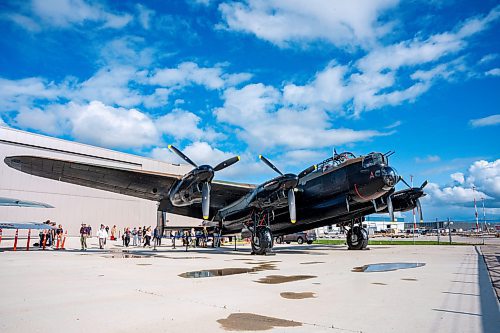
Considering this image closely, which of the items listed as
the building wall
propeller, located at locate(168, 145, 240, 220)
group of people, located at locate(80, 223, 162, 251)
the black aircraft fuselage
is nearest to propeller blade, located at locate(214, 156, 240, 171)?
propeller, located at locate(168, 145, 240, 220)

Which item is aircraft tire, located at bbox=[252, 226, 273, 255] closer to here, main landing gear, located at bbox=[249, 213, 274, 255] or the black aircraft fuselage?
main landing gear, located at bbox=[249, 213, 274, 255]

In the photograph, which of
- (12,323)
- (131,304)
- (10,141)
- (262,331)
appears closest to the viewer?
(262,331)

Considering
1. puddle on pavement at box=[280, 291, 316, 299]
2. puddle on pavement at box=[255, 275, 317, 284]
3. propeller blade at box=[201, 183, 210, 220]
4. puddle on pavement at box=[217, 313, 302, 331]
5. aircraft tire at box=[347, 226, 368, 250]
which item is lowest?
puddle on pavement at box=[255, 275, 317, 284]

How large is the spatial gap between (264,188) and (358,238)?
374 inches

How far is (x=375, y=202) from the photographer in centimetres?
2114

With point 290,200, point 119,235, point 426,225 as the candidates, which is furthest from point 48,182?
point 426,225

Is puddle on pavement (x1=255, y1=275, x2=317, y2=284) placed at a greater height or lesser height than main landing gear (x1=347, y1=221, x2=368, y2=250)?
lesser

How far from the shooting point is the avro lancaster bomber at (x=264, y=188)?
1641cm

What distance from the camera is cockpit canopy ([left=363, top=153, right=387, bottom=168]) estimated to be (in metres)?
17.4

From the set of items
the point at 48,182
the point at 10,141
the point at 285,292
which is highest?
the point at 10,141

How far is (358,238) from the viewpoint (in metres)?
22.7

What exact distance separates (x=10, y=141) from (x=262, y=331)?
4700 centimetres

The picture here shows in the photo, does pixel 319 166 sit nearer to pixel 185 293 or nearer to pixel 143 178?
pixel 143 178

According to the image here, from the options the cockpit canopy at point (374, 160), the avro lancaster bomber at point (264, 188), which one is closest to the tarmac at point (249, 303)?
the avro lancaster bomber at point (264, 188)
